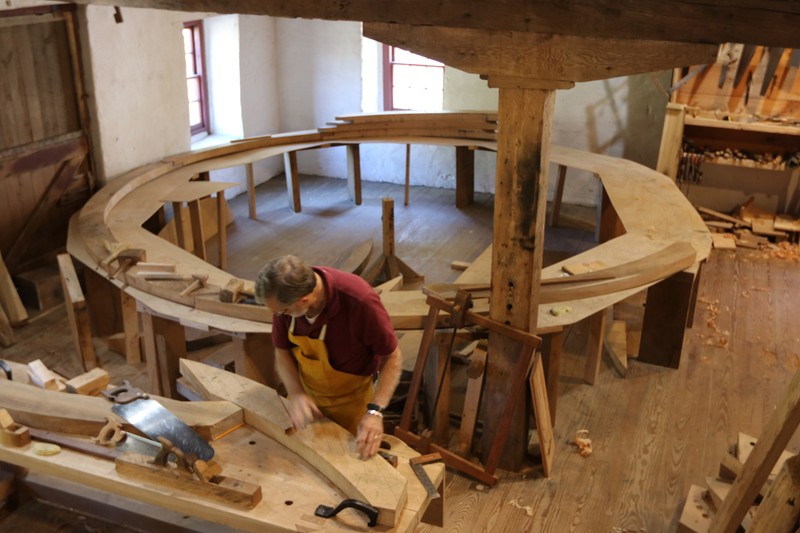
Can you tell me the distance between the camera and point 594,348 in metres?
5.50

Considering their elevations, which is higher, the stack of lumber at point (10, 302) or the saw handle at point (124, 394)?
the saw handle at point (124, 394)

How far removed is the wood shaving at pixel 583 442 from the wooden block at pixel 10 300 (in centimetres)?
438

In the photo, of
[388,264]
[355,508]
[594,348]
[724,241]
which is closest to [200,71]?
[388,264]

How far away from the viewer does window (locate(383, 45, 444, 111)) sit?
9844 millimetres

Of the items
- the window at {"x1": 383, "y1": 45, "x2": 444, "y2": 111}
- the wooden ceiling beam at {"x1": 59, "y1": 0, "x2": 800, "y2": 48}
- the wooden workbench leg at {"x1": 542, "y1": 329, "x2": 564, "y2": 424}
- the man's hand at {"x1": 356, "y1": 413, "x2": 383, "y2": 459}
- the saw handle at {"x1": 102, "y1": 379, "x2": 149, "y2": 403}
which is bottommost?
the wooden workbench leg at {"x1": 542, "y1": 329, "x2": 564, "y2": 424}

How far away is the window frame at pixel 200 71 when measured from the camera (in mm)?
9078

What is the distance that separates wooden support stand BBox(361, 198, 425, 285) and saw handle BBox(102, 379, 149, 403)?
4007mm

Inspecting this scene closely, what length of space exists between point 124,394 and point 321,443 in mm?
727

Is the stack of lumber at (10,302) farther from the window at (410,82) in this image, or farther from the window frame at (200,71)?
the window at (410,82)

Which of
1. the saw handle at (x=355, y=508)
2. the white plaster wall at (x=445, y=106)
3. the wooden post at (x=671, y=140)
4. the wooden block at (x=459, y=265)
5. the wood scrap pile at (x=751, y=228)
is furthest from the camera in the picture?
the white plaster wall at (x=445, y=106)

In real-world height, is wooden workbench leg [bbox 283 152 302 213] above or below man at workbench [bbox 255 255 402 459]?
below

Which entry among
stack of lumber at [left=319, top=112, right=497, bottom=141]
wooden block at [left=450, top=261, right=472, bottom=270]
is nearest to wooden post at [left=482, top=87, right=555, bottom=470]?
wooden block at [left=450, top=261, right=472, bottom=270]

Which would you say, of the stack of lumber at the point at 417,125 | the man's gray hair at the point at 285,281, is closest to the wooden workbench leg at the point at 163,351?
the man's gray hair at the point at 285,281

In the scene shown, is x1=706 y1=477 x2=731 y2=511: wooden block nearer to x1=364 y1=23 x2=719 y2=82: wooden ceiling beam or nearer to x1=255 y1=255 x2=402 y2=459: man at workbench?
x1=255 y1=255 x2=402 y2=459: man at workbench
